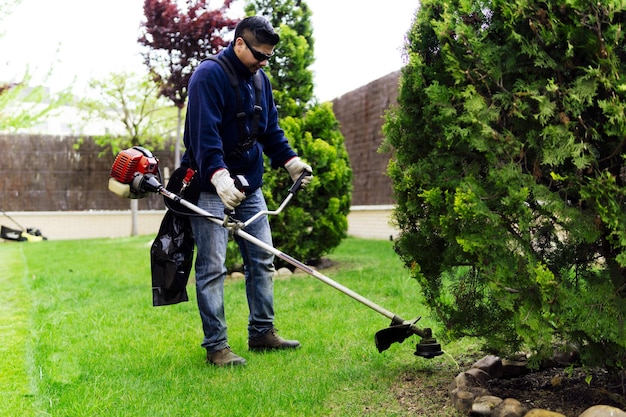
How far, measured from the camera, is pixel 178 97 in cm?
1447

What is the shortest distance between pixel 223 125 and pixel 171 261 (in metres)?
0.89

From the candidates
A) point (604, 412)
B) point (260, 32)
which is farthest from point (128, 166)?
point (604, 412)

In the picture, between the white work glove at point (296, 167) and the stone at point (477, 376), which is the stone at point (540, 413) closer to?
the stone at point (477, 376)

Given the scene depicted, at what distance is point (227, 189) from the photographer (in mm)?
3664

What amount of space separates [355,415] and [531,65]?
1.73 metres

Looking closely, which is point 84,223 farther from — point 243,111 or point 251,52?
point 251,52

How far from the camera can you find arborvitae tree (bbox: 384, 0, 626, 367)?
99.1 inches

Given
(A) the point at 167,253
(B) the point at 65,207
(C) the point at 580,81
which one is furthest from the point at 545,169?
(B) the point at 65,207

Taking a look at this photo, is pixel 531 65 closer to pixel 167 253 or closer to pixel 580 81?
pixel 580 81

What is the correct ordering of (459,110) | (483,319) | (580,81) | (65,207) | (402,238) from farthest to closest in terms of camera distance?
(65,207) < (402,238) < (483,319) < (459,110) < (580,81)

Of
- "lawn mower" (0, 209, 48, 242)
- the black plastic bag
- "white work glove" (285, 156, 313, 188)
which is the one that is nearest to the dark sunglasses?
"white work glove" (285, 156, 313, 188)

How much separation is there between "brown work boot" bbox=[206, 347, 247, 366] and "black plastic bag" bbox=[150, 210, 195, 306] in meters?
0.39

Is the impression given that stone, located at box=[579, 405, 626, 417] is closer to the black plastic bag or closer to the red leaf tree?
the black plastic bag

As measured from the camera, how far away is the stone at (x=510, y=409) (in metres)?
2.78
